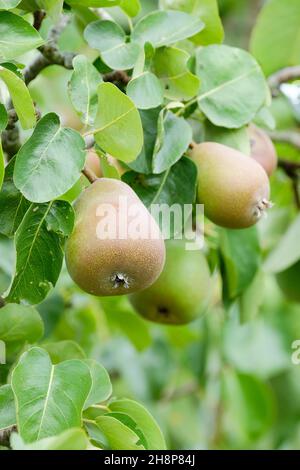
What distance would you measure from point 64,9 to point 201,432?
4.41 ft

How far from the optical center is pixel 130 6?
0.99 meters

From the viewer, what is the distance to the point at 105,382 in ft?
2.84

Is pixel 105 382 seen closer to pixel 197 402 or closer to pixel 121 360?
pixel 121 360

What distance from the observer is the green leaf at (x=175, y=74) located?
0.96 m

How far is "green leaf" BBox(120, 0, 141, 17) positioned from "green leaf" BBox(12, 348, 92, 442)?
38cm

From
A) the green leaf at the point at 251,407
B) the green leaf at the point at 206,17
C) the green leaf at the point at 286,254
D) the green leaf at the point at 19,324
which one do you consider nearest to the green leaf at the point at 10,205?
the green leaf at the point at 19,324

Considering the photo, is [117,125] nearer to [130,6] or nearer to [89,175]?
[89,175]

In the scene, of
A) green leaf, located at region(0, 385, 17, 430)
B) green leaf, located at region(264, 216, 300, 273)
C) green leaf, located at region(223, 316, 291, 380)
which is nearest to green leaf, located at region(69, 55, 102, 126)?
green leaf, located at region(0, 385, 17, 430)

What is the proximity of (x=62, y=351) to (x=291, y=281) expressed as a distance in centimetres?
53

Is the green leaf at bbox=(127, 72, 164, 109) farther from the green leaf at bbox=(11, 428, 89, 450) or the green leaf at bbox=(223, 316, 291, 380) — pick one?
the green leaf at bbox=(223, 316, 291, 380)

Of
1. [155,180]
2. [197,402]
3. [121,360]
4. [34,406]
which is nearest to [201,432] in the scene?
[197,402]

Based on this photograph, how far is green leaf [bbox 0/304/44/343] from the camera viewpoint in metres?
0.95

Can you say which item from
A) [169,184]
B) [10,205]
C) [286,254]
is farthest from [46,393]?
[286,254]

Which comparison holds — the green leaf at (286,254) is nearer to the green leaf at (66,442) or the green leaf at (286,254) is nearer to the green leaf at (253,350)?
the green leaf at (253,350)
